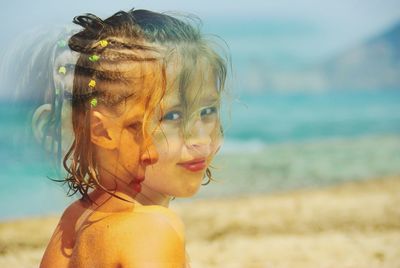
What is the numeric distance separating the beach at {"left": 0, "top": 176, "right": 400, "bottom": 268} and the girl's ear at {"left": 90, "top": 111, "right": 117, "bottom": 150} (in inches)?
60.1

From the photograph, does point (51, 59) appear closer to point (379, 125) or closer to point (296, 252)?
point (296, 252)

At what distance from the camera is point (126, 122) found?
4.79ft

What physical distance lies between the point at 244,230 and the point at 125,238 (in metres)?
2.47

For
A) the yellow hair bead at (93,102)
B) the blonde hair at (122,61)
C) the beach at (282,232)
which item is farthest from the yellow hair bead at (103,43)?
the beach at (282,232)

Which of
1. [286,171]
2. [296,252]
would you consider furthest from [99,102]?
[286,171]

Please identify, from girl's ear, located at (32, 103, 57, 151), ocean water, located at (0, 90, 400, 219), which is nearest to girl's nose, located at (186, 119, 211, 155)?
ocean water, located at (0, 90, 400, 219)

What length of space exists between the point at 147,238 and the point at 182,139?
265 millimetres

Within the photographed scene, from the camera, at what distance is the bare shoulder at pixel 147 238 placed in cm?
135

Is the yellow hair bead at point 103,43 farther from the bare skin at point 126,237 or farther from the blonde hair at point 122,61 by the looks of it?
the bare skin at point 126,237

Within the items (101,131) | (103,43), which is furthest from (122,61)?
(101,131)

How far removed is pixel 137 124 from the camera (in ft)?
4.80

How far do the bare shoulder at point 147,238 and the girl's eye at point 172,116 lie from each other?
0.22 metres

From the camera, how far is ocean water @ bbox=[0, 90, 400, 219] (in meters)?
1.79

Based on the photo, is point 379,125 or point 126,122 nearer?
point 126,122
